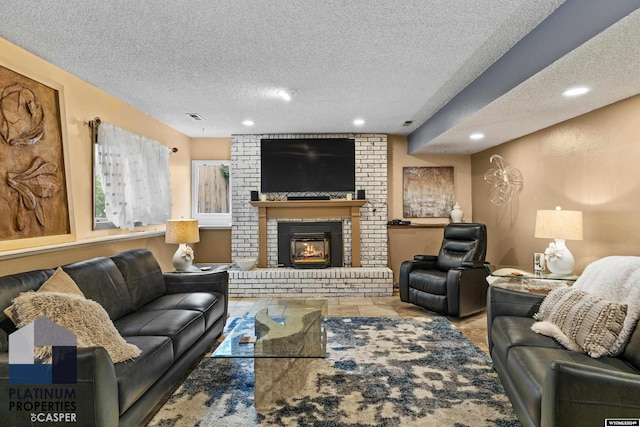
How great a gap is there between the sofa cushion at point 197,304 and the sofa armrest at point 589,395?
2.41 meters

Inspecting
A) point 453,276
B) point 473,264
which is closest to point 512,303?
point 453,276

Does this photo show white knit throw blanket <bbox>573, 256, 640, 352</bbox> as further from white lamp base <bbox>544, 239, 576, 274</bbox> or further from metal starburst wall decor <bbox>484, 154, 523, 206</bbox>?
metal starburst wall decor <bbox>484, 154, 523, 206</bbox>

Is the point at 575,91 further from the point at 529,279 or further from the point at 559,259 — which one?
the point at 529,279

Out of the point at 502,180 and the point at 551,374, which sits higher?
the point at 502,180

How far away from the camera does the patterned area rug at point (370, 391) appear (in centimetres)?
208

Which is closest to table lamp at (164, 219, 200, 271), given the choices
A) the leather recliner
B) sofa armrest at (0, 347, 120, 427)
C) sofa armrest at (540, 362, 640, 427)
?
sofa armrest at (0, 347, 120, 427)

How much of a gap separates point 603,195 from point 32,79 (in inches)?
189

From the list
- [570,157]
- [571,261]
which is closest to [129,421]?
[571,261]

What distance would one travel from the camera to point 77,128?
10.5 feet

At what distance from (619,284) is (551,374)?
1.13m

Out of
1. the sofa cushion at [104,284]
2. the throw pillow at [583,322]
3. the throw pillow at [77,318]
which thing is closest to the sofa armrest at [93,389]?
the throw pillow at [77,318]

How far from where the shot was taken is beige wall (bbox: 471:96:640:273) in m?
2.91

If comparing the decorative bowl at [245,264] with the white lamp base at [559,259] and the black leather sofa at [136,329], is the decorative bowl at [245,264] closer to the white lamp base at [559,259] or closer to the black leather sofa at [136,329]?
the black leather sofa at [136,329]

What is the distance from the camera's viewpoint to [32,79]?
2.69 m
